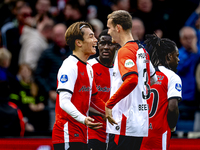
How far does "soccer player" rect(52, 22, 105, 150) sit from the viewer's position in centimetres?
374

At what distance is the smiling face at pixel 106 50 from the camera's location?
18.1ft

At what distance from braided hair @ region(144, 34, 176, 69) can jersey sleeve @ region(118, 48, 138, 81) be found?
1189 millimetres

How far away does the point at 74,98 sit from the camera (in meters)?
3.91

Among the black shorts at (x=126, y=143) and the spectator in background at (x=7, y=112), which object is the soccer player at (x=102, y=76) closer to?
the black shorts at (x=126, y=143)

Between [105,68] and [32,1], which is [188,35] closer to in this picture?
[105,68]

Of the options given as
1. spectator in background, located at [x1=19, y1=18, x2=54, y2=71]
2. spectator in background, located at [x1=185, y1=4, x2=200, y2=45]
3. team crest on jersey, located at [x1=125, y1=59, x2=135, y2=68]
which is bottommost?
team crest on jersey, located at [x1=125, y1=59, x2=135, y2=68]

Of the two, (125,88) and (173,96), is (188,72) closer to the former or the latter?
(173,96)

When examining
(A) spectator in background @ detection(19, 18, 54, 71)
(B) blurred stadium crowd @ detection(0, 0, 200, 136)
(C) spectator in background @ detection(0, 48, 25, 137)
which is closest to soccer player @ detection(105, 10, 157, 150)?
(C) spectator in background @ detection(0, 48, 25, 137)

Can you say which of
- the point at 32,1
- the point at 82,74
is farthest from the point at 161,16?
the point at 82,74

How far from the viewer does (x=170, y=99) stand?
14.8 feet

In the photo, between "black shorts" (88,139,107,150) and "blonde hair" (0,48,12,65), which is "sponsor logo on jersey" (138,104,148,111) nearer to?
"black shorts" (88,139,107,150)

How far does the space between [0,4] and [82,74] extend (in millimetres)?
4981

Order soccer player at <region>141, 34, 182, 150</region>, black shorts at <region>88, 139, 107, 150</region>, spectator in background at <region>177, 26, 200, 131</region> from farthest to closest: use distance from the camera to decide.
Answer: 1. spectator in background at <region>177, 26, 200, 131</region>
2. black shorts at <region>88, 139, 107, 150</region>
3. soccer player at <region>141, 34, 182, 150</region>

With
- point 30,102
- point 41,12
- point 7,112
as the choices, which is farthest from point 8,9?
point 7,112
